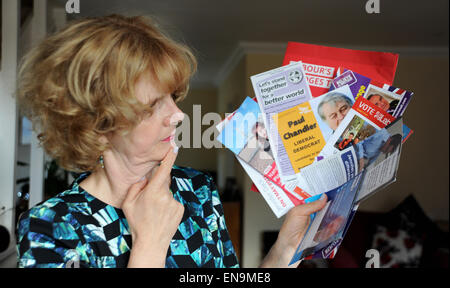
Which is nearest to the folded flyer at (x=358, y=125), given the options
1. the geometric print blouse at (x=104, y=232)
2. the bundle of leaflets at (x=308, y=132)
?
the bundle of leaflets at (x=308, y=132)

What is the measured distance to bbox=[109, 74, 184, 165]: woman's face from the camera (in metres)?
0.69

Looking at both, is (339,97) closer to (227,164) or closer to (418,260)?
(418,260)

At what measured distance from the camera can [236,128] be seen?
2.58 ft

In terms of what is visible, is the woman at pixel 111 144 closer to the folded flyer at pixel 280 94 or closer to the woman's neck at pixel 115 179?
the woman's neck at pixel 115 179

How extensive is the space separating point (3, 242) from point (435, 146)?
12.6 feet

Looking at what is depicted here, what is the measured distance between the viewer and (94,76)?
624mm

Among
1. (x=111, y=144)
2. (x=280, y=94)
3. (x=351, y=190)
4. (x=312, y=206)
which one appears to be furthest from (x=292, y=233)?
(x=111, y=144)

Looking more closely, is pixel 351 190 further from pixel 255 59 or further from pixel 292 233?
pixel 255 59

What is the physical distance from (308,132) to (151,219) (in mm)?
370

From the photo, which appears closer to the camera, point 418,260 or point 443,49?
point 418,260

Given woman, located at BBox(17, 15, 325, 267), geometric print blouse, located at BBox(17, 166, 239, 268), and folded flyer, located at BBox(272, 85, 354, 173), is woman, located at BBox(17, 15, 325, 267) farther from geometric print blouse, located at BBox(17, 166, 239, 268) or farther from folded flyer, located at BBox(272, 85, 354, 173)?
folded flyer, located at BBox(272, 85, 354, 173)

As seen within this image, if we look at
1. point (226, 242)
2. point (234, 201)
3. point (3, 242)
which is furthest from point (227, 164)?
point (226, 242)

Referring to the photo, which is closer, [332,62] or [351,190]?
[351,190]

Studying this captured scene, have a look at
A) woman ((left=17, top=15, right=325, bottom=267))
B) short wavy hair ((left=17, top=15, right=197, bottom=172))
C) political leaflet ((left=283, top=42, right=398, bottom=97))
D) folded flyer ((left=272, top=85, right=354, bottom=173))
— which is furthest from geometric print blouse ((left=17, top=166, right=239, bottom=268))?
political leaflet ((left=283, top=42, right=398, bottom=97))
